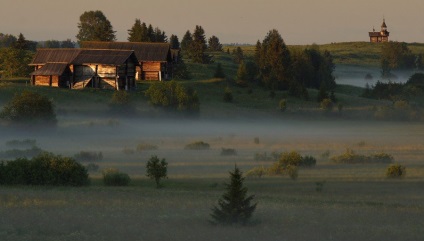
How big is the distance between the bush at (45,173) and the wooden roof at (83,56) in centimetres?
4009

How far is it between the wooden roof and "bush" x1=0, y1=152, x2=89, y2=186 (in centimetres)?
4009

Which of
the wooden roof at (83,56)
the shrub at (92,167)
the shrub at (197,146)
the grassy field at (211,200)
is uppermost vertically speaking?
the wooden roof at (83,56)

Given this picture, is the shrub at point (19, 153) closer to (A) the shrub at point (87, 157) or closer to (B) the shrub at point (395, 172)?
(A) the shrub at point (87, 157)

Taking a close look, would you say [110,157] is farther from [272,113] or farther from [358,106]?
[358,106]

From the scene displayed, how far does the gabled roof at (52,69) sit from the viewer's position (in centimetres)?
6931

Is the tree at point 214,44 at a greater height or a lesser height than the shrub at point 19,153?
greater

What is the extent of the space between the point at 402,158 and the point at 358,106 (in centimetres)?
3337

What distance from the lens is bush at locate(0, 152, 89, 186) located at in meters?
29.0

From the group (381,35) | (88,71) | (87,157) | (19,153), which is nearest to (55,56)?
(88,71)

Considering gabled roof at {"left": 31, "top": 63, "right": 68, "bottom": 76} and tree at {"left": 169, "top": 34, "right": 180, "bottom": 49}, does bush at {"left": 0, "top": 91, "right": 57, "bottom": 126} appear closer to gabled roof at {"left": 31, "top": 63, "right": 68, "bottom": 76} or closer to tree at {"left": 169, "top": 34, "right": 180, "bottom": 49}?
gabled roof at {"left": 31, "top": 63, "right": 68, "bottom": 76}

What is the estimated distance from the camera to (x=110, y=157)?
1577 inches

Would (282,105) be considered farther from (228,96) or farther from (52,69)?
(52,69)

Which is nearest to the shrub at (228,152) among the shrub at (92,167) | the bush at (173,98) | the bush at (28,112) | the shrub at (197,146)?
the shrub at (197,146)

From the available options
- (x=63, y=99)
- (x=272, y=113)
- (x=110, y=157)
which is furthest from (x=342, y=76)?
(x=110, y=157)
